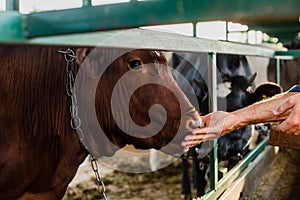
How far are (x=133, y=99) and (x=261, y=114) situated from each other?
63cm

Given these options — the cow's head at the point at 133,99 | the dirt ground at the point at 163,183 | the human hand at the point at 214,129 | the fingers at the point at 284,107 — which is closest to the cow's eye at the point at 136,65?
the cow's head at the point at 133,99

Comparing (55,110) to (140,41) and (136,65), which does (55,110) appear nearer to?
(136,65)

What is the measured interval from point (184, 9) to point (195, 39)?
4.56 feet

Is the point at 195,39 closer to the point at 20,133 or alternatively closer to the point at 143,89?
the point at 143,89

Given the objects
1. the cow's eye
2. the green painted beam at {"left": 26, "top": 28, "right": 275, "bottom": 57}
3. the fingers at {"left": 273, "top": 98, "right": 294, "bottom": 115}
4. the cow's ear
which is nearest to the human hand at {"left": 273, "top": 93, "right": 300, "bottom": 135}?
the fingers at {"left": 273, "top": 98, "right": 294, "bottom": 115}

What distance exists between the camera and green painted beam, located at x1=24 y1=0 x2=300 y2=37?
2.77 feet

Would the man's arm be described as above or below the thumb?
below

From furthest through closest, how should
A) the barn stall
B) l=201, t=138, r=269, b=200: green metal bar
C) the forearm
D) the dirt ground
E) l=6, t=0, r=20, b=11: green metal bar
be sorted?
the dirt ground
l=201, t=138, r=269, b=200: green metal bar
the forearm
l=6, t=0, r=20, b=11: green metal bar
the barn stall

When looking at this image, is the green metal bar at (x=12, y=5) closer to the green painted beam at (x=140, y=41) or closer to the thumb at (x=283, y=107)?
the green painted beam at (x=140, y=41)

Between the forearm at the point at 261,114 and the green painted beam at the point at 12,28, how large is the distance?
1339 millimetres

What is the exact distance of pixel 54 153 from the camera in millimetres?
2193

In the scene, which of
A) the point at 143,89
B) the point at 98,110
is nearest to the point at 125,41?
the point at 143,89

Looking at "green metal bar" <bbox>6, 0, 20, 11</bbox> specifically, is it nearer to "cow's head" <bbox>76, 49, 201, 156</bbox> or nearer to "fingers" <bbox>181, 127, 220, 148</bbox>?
"cow's head" <bbox>76, 49, 201, 156</bbox>

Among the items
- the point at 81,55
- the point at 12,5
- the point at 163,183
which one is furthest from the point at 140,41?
the point at 163,183
